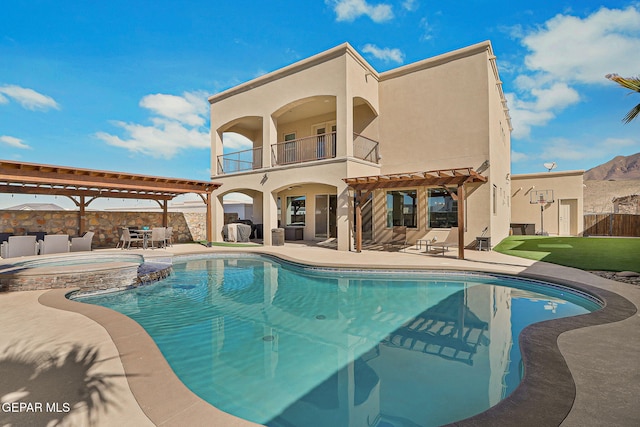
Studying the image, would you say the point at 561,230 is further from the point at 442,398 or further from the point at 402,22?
the point at 442,398

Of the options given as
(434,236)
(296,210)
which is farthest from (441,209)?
(296,210)

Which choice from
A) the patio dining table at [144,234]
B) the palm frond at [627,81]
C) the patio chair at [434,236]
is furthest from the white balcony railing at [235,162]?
the palm frond at [627,81]

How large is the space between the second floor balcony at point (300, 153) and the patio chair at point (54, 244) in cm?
859

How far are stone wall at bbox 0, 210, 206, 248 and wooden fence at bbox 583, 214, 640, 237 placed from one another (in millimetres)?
26241

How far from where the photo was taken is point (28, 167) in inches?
409

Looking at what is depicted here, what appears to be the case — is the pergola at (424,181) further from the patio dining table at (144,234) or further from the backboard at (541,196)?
the backboard at (541,196)

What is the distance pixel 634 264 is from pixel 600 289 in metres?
4.32

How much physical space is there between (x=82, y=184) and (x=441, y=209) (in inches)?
609

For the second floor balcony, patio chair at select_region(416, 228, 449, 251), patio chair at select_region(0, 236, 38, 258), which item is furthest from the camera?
the second floor balcony

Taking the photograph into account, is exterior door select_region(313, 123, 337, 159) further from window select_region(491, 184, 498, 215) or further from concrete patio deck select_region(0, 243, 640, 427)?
concrete patio deck select_region(0, 243, 640, 427)

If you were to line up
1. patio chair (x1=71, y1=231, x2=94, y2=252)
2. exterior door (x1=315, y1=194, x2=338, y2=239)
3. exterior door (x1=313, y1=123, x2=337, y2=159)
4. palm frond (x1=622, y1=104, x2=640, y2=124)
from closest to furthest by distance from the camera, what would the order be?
palm frond (x1=622, y1=104, x2=640, y2=124) → patio chair (x1=71, y1=231, x2=94, y2=252) → exterior door (x1=313, y1=123, x2=337, y2=159) → exterior door (x1=315, y1=194, x2=338, y2=239)

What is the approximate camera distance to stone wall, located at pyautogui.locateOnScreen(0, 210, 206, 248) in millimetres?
13852
